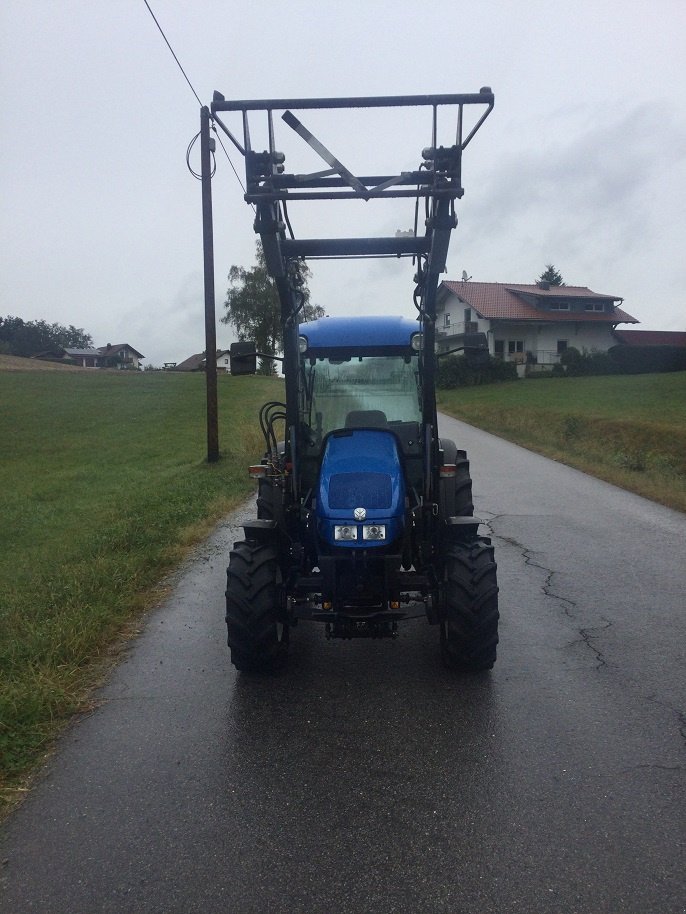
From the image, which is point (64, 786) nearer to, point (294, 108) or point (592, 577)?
point (294, 108)

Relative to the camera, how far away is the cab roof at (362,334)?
6406mm

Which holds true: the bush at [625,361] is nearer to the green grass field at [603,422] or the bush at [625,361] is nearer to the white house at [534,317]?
the white house at [534,317]

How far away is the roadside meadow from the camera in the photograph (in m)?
5.40

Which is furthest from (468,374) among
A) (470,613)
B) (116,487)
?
(470,613)

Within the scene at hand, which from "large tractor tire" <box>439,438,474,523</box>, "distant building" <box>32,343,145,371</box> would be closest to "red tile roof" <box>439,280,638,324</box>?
"large tractor tire" <box>439,438,474,523</box>

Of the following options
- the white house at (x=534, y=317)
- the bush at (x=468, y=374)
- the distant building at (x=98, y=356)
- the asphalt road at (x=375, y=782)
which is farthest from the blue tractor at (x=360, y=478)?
the distant building at (x=98, y=356)

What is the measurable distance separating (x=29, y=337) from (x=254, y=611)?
139947mm

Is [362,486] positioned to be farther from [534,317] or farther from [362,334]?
[534,317]

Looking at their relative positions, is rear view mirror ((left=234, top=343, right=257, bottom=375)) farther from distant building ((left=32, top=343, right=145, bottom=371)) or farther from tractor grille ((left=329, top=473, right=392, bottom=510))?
distant building ((left=32, top=343, right=145, bottom=371))

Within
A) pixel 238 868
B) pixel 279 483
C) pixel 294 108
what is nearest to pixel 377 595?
pixel 279 483

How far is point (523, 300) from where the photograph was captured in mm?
62125

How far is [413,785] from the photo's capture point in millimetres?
3848

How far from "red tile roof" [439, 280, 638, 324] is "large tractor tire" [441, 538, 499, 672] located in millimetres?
54194

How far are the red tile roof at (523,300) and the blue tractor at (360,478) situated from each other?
5294cm
